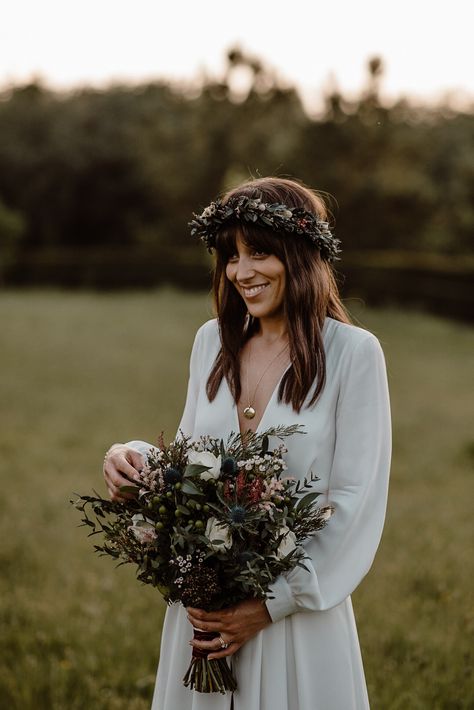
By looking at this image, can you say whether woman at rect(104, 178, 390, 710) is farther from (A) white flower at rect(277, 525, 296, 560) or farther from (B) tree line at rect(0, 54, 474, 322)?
(B) tree line at rect(0, 54, 474, 322)

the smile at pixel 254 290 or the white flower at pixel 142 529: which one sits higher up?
the smile at pixel 254 290

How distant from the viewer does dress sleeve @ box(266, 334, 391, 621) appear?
243cm

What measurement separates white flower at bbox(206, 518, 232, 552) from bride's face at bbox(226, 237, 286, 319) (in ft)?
2.65

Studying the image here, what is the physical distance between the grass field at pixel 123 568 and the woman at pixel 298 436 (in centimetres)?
145

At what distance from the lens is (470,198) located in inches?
1414

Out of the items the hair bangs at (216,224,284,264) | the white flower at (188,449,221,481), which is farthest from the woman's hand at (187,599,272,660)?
the hair bangs at (216,224,284,264)

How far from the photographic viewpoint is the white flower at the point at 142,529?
2229 millimetres

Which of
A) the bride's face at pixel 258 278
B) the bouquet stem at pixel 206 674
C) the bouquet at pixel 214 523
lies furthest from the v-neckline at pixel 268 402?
the bouquet stem at pixel 206 674

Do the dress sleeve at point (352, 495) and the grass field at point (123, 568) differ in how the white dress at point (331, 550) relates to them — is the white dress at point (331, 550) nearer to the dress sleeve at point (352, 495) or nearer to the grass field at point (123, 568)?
the dress sleeve at point (352, 495)

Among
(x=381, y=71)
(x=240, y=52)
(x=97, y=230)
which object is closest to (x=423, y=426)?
(x=381, y=71)

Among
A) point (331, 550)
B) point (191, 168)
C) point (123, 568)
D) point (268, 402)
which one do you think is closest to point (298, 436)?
point (268, 402)

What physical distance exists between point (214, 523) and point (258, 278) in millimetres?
848

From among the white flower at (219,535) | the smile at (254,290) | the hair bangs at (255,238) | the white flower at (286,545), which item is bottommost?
the white flower at (286,545)

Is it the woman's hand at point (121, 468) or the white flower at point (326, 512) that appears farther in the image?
the woman's hand at point (121, 468)
